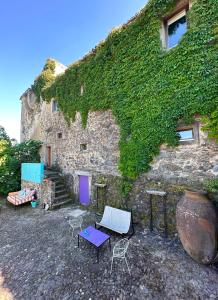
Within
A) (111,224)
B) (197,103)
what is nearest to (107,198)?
(111,224)

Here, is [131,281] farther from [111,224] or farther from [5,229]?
[5,229]

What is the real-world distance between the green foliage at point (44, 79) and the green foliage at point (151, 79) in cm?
616

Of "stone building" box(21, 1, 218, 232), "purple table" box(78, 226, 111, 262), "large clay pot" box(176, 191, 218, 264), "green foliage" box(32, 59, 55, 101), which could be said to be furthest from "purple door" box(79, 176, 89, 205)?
"green foliage" box(32, 59, 55, 101)

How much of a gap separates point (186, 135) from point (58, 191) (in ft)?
23.6

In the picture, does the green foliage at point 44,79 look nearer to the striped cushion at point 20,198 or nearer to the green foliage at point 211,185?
the striped cushion at point 20,198

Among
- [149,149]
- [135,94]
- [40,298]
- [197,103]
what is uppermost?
[135,94]

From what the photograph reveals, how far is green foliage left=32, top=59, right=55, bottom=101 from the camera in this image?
39.1 feet

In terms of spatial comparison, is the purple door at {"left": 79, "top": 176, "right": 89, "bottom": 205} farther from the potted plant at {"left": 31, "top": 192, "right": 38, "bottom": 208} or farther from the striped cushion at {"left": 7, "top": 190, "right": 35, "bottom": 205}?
the striped cushion at {"left": 7, "top": 190, "right": 35, "bottom": 205}

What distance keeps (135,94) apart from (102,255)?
5.60m

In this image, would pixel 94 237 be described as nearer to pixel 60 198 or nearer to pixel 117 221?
pixel 117 221

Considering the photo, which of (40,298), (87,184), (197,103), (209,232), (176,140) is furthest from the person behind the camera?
(87,184)

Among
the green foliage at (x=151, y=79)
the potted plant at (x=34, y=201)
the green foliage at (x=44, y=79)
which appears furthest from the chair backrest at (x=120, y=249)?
the green foliage at (x=44, y=79)

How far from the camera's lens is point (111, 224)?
16.9ft

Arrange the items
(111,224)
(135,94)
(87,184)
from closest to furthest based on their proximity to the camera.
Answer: (111,224) < (135,94) < (87,184)
